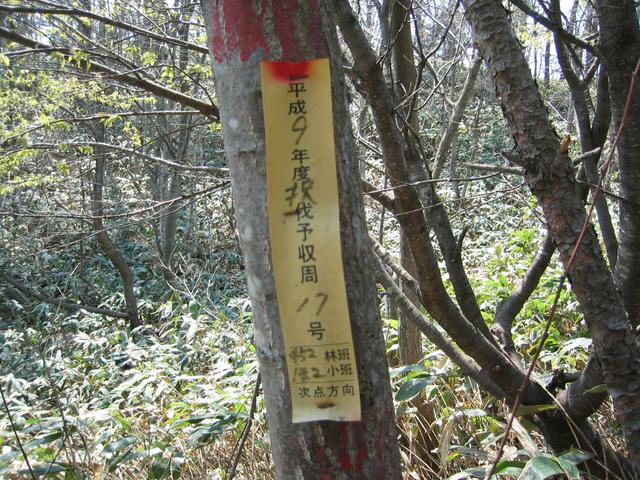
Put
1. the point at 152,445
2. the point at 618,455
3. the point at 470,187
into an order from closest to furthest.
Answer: the point at 618,455 → the point at 152,445 → the point at 470,187

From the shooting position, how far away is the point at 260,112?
903 millimetres

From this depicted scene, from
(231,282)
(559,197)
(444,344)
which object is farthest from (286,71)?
(231,282)

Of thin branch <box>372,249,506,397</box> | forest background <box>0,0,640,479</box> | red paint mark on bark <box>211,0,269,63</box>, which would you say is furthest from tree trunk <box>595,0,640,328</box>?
red paint mark on bark <box>211,0,269,63</box>

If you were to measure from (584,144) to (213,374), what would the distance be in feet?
9.33

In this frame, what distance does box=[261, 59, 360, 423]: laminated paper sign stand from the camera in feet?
2.94

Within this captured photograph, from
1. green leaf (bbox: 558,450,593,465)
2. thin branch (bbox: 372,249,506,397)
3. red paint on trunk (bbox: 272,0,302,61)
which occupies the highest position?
red paint on trunk (bbox: 272,0,302,61)

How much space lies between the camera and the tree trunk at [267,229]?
0.90 meters

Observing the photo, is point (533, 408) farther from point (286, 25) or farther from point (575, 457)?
point (286, 25)

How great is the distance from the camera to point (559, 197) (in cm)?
148

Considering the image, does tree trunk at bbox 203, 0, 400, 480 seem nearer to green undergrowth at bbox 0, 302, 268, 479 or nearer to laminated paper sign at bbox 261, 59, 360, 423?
laminated paper sign at bbox 261, 59, 360, 423

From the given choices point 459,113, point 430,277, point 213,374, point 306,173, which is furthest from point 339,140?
point 213,374

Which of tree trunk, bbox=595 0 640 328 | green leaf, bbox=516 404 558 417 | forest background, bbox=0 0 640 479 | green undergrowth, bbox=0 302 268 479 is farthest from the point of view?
green undergrowth, bbox=0 302 268 479

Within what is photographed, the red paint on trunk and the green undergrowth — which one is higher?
the red paint on trunk

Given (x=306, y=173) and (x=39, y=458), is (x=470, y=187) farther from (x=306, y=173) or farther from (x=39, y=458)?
(x=306, y=173)
